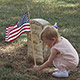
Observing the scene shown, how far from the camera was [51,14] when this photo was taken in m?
9.43

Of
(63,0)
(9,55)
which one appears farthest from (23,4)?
(9,55)

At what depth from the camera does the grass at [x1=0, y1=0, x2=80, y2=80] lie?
705 cm

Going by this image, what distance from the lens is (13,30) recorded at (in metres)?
4.68

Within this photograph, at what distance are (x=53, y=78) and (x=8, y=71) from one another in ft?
2.69

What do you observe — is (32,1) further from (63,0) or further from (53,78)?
(53,78)

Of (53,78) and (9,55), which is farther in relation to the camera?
(9,55)

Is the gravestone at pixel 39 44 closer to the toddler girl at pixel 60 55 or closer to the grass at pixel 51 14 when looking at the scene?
the toddler girl at pixel 60 55

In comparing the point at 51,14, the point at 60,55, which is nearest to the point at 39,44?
the point at 60,55

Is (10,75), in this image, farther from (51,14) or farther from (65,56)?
(51,14)

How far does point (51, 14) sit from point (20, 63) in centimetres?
477

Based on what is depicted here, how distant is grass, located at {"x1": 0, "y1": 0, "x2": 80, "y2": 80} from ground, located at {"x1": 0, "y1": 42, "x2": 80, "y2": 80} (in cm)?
46

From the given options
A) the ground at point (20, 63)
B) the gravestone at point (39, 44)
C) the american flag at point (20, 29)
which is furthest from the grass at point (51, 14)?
the american flag at point (20, 29)

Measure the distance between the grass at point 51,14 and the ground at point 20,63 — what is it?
458 millimetres

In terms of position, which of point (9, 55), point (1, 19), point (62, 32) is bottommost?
point (9, 55)
